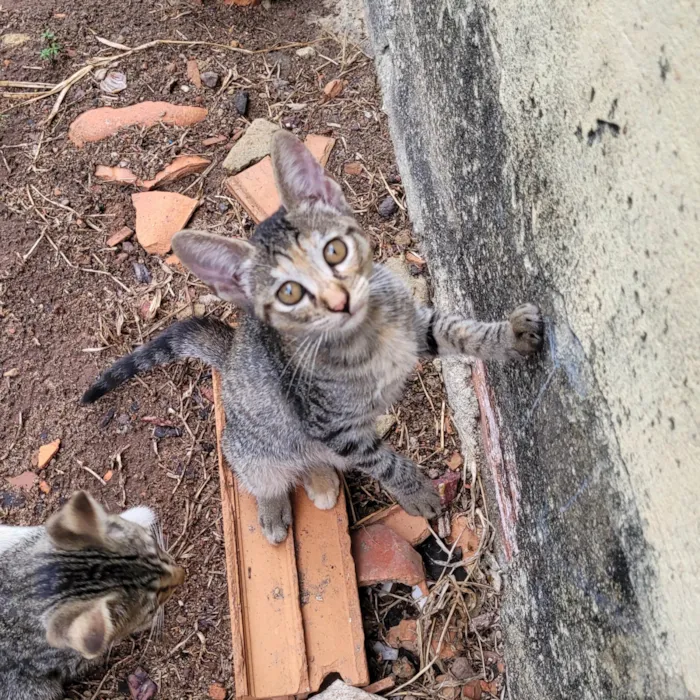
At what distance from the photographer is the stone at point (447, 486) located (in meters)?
2.76

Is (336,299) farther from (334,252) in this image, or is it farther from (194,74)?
(194,74)

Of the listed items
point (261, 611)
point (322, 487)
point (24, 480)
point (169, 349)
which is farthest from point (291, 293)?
point (24, 480)

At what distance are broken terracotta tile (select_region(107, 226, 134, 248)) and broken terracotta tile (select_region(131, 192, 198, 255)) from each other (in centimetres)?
5

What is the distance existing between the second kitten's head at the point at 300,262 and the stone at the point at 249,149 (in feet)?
5.16

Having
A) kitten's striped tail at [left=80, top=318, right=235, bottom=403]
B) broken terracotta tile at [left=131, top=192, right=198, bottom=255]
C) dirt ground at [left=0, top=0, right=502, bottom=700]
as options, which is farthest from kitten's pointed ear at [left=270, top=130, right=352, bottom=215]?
broken terracotta tile at [left=131, top=192, right=198, bottom=255]

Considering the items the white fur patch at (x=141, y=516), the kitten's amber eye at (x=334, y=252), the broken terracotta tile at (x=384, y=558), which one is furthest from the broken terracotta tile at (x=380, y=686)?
the kitten's amber eye at (x=334, y=252)

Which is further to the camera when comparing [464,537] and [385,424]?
[385,424]

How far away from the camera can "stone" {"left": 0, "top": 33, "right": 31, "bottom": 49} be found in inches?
156

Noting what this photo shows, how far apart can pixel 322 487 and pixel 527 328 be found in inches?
49.3

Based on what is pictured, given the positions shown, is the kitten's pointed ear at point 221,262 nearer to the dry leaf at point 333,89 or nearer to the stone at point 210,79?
the dry leaf at point 333,89

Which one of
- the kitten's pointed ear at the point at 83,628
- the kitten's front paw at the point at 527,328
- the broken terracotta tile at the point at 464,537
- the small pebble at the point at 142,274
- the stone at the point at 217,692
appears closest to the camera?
the kitten's front paw at the point at 527,328

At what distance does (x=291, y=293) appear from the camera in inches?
77.8

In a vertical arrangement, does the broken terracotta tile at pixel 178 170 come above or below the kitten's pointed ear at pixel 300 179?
below

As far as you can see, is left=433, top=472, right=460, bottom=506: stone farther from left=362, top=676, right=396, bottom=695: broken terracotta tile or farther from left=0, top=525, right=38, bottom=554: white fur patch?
left=0, top=525, right=38, bottom=554: white fur patch
